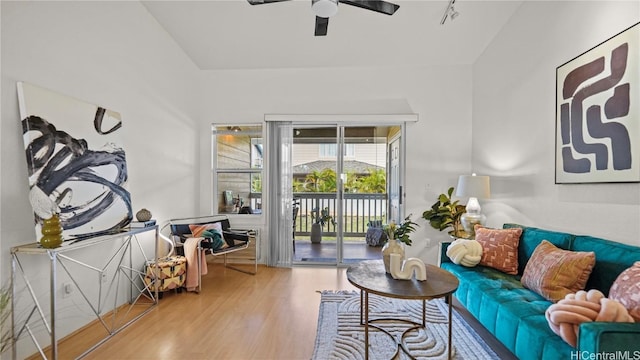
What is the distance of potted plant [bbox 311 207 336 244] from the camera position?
14.4ft

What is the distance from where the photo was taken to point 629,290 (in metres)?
1.46

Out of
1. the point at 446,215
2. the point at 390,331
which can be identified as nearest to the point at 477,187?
the point at 446,215

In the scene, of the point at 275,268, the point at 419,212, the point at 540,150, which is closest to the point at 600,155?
the point at 540,150

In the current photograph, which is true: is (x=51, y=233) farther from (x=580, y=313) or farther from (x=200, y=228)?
(x=580, y=313)

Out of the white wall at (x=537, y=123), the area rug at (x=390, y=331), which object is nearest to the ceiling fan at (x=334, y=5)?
the white wall at (x=537, y=123)

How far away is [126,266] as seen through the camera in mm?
2824

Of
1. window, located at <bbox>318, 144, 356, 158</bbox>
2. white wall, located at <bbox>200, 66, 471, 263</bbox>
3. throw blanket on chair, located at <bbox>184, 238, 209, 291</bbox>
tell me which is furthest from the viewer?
window, located at <bbox>318, 144, 356, 158</bbox>

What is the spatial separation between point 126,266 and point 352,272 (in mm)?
2222

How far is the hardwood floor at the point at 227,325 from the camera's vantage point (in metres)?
2.07

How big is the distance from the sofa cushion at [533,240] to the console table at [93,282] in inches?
131

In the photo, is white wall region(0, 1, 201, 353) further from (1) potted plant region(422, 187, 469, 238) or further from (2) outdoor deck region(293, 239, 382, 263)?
(1) potted plant region(422, 187, 469, 238)

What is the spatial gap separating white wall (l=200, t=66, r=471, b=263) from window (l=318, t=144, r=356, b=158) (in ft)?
1.63

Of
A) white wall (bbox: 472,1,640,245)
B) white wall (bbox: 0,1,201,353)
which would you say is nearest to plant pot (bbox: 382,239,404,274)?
white wall (bbox: 472,1,640,245)

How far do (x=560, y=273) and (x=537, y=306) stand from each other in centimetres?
28
